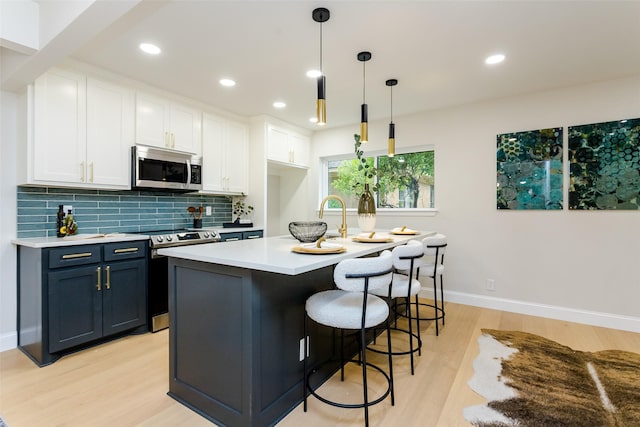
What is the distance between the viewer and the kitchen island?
1.58 meters

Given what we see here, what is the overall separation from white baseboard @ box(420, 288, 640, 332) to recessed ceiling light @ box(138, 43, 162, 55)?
410cm

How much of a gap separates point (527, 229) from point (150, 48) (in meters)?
4.17

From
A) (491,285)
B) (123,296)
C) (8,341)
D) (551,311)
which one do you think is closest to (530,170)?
(491,285)

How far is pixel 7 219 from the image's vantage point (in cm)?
263

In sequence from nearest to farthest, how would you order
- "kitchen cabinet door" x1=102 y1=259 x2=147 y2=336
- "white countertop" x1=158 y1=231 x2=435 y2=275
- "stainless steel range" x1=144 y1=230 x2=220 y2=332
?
"white countertop" x1=158 y1=231 x2=435 y2=275
"kitchen cabinet door" x1=102 y1=259 x2=147 y2=336
"stainless steel range" x1=144 y1=230 x2=220 y2=332

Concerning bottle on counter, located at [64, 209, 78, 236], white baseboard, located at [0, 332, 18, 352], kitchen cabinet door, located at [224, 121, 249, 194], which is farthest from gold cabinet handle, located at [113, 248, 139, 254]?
kitchen cabinet door, located at [224, 121, 249, 194]

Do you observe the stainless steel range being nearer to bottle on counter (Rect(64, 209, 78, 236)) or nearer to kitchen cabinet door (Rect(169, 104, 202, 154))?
bottle on counter (Rect(64, 209, 78, 236))

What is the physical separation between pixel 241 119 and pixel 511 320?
4.15m

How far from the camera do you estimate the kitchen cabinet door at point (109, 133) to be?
2883mm

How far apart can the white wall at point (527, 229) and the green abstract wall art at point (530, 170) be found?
8 cm

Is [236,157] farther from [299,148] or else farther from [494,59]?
[494,59]

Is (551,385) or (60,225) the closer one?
(551,385)

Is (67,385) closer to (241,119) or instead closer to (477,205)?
(241,119)

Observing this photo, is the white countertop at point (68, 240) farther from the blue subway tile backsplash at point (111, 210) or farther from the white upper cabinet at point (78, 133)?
the white upper cabinet at point (78, 133)
